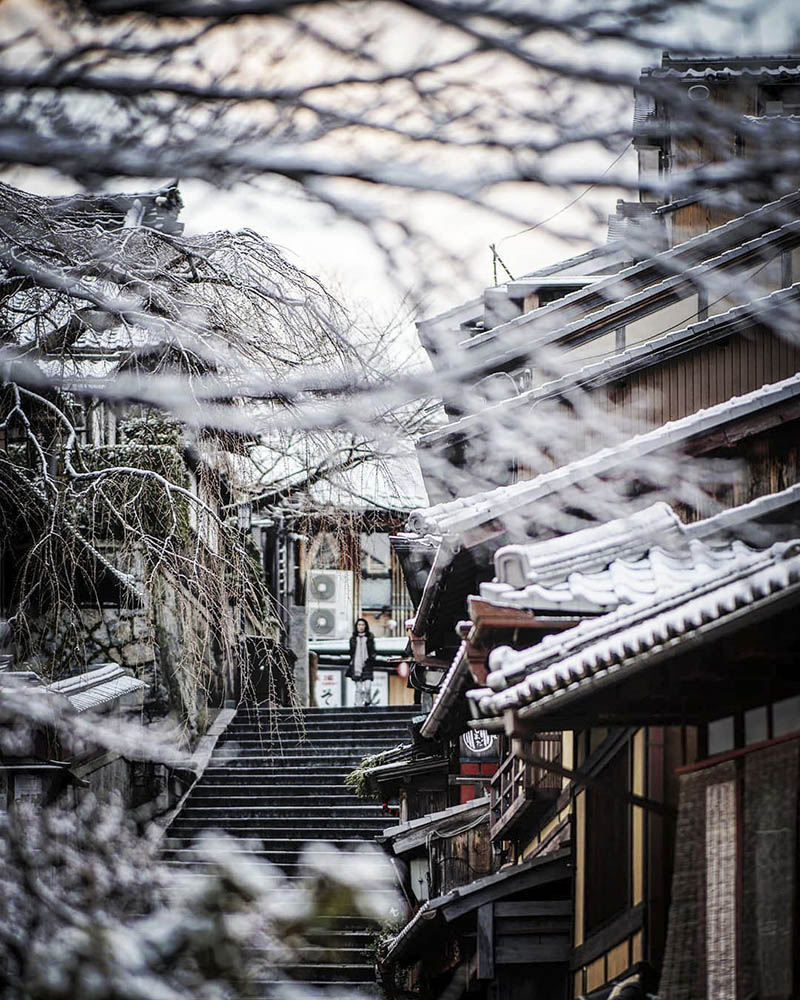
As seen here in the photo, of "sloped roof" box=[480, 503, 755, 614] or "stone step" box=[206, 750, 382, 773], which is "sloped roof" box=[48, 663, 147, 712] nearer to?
"sloped roof" box=[480, 503, 755, 614]

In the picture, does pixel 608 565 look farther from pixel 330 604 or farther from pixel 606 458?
pixel 330 604

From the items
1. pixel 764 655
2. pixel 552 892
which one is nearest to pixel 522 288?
pixel 552 892

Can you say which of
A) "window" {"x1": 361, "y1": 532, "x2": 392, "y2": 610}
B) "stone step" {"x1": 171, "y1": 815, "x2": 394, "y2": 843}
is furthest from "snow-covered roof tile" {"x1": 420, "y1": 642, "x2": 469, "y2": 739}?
"window" {"x1": 361, "y1": 532, "x2": 392, "y2": 610}

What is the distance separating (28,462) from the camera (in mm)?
6465

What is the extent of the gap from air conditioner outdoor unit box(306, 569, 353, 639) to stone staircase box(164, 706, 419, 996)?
8.49 meters

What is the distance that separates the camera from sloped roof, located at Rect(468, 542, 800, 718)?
4.79 metres

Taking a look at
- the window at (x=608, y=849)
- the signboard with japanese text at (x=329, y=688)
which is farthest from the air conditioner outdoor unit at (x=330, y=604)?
the window at (x=608, y=849)

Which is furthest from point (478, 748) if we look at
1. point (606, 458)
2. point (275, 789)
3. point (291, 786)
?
point (606, 458)

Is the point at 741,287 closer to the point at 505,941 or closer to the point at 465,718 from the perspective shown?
the point at 505,941

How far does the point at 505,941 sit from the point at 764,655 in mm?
4718

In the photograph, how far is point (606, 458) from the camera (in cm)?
781

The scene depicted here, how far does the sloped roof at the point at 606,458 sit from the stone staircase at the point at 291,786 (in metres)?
9.87

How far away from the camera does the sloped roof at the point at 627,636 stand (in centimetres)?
479

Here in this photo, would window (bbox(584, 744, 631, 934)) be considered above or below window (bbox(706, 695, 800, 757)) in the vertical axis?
below
